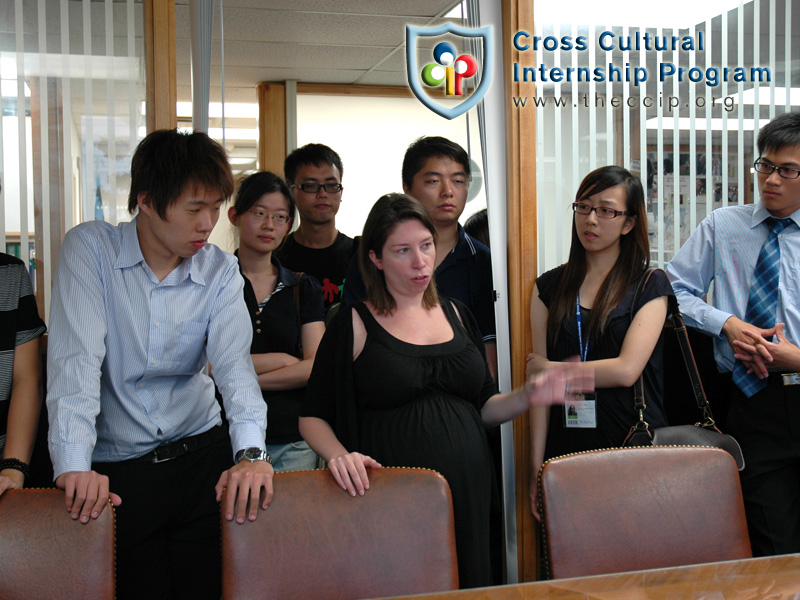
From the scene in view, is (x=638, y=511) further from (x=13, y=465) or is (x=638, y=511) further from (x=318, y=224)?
(x=318, y=224)

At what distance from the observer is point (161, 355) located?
1853 millimetres

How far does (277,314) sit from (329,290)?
0.63m

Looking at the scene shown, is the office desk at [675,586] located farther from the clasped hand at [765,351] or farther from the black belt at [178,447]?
the clasped hand at [765,351]

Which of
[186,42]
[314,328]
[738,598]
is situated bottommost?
[738,598]

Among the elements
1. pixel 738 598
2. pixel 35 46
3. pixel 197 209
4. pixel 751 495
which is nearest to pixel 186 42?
pixel 35 46

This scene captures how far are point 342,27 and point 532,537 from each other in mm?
3627

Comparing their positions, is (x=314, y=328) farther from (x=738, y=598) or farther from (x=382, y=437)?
(x=738, y=598)

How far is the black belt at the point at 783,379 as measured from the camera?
245cm

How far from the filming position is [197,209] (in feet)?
5.92

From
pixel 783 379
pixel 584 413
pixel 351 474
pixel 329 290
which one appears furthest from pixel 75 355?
pixel 783 379

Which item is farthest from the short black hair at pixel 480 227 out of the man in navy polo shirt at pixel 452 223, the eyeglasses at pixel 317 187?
the eyeglasses at pixel 317 187

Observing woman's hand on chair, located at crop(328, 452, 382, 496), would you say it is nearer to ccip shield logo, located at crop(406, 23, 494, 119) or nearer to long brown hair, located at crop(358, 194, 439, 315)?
long brown hair, located at crop(358, 194, 439, 315)

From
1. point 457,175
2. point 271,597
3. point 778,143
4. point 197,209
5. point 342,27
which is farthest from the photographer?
point 342,27

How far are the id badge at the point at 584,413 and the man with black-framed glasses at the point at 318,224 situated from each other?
46.3 inches
